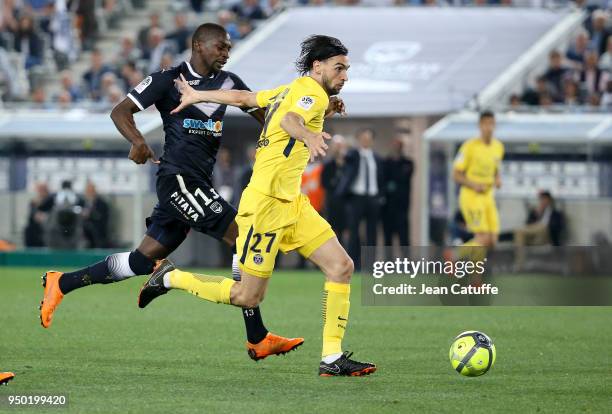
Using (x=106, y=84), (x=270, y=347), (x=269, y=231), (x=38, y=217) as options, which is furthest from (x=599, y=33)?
(x=269, y=231)

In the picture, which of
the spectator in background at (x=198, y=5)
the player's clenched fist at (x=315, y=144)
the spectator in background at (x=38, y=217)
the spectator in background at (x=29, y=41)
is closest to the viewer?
the player's clenched fist at (x=315, y=144)

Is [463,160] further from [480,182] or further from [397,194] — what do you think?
[397,194]

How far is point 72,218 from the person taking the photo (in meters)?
24.2

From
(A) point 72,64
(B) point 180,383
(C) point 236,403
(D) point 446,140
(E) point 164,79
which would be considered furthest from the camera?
(A) point 72,64

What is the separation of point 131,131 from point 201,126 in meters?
0.58

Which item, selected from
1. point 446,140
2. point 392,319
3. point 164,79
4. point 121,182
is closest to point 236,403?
point 164,79

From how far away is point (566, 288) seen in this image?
19.2 metres

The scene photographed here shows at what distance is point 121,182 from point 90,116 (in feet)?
4.42

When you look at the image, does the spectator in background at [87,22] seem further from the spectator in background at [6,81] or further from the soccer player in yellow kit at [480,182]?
the soccer player in yellow kit at [480,182]

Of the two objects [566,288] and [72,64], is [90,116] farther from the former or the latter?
[566,288]

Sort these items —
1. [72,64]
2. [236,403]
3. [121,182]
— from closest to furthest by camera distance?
[236,403] < [121,182] < [72,64]

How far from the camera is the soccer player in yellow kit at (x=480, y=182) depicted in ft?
59.3

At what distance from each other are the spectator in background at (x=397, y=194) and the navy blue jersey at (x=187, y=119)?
39.1 feet

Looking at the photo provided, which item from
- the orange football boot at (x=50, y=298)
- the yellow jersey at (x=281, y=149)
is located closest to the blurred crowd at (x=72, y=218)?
the orange football boot at (x=50, y=298)
